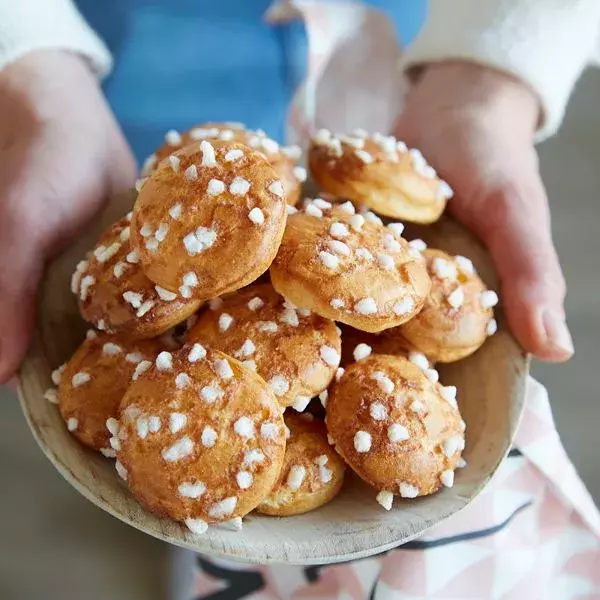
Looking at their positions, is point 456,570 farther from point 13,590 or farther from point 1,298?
point 13,590

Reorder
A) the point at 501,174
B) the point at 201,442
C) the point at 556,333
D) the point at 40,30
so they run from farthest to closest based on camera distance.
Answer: the point at 40,30 → the point at 501,174 → the point at 556,333 → the point at 201,442

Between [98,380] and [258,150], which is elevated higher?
[258,150]

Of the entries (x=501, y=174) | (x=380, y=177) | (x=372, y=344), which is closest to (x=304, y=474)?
(x=372, y=344)

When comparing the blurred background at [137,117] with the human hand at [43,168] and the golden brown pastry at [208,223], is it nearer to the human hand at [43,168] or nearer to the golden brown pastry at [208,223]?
the human hand at [43,168]

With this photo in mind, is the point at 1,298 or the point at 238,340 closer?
the point at 238,340

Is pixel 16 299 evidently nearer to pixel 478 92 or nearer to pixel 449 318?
pixel 449 318

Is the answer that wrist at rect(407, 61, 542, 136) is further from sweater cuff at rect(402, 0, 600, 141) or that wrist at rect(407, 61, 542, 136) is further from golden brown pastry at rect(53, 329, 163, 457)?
golden brown pastry at rect(53, 329, 163, 457)

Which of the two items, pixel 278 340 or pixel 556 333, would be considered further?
pixel 556 333

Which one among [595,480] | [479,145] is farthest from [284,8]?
[595,480]
